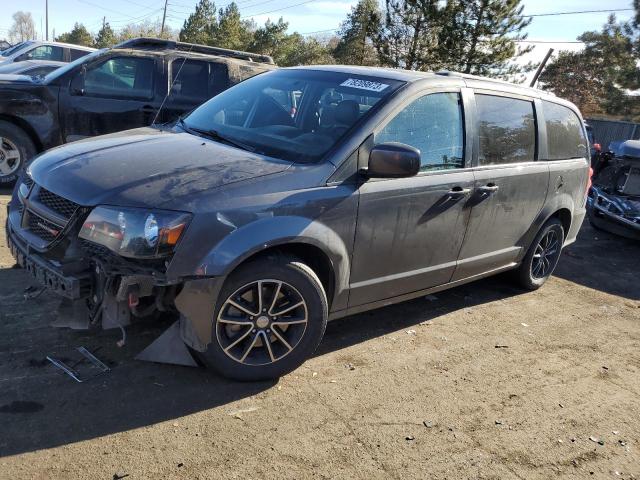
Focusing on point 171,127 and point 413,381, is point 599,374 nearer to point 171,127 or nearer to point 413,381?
point 413,381

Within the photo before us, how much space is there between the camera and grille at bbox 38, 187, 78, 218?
319 cm

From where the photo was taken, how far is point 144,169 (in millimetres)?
3314

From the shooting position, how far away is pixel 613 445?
11.0 ft

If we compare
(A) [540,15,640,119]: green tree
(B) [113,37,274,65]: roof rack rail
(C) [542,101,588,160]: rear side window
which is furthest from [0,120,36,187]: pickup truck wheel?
(A) [540,15,640,119]: green tree

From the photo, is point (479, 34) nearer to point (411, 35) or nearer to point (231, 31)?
point (411, 35)

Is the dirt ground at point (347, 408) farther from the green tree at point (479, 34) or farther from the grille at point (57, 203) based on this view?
the green tree at point (479, 34)

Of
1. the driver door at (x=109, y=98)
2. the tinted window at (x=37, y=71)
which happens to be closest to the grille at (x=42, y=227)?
the driver door at (x=109, y=98)

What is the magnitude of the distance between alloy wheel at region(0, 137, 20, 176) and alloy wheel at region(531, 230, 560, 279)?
6257mm

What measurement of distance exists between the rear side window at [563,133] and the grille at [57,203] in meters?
4.06

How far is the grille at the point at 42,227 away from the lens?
10.7ft

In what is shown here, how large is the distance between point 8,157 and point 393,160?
19.0 ft

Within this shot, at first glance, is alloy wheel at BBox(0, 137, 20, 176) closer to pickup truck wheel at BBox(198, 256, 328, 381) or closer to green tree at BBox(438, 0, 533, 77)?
pickup truck wheel at BBox(198, 256, 328, 381)

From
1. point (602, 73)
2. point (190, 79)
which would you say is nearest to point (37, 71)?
point (190, 79)

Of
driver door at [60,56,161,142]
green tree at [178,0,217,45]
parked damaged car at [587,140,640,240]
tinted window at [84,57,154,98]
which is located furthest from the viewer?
green tree at [178,0,217,45]
